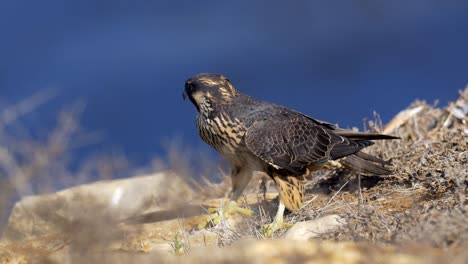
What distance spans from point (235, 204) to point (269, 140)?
2.43 feet

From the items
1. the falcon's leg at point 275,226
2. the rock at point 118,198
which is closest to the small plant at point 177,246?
the rock at point 118,198

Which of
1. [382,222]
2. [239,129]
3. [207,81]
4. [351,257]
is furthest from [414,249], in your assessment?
[207,81]

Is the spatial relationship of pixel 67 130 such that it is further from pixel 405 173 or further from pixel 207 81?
pixel 405 173

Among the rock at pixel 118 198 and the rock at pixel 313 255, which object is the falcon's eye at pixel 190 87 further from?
the rock at pixel 313 255

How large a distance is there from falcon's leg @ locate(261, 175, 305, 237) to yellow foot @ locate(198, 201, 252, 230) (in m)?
0.40

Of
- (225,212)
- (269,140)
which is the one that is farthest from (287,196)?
(225,212)

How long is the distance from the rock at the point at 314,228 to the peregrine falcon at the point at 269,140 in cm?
56

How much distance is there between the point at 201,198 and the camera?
803 centimetres

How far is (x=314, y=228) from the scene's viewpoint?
5.30 meters

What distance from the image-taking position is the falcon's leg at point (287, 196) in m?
5.97

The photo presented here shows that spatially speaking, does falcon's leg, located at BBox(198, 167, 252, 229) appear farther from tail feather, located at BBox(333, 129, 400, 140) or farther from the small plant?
the small plant

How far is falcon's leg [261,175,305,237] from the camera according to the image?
5969 mm

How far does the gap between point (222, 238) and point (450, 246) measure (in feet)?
7.94

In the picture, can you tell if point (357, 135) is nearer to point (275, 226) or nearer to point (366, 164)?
point (366, 164)
